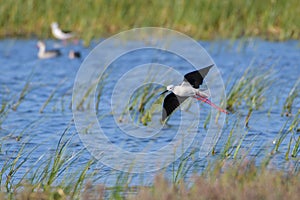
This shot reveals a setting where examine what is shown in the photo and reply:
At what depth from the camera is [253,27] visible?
13.9 meters

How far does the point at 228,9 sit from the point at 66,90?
396cm

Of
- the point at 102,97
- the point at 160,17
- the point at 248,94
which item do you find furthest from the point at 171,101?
the point at 160,17

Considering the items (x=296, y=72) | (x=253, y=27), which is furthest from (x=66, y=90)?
(x=253, y=27)

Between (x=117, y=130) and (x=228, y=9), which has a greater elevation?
(x=228, y=9)

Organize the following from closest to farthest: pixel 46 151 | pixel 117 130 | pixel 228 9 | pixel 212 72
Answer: pixel 46 151 < pixel 117 130 < pixel 212 72 < pixel 228 9

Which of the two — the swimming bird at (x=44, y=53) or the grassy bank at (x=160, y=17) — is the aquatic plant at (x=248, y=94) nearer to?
the grassy bank at (x=160, y=17)

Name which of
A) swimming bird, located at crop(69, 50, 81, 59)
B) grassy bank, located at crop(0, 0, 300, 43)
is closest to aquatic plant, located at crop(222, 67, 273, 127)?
grassy bank, located at crop(0, 0, 300, 43)

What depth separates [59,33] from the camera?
13.9 meters

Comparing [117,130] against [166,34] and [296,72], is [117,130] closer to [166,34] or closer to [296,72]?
[296,72]

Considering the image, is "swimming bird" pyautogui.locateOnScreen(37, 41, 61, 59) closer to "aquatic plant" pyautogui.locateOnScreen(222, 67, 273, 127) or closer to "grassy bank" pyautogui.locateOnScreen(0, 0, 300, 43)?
"grassy bank" pyautogui.locateOnScreen(0, 0, 300, 43)

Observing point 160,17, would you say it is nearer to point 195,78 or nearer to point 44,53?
point 44,53

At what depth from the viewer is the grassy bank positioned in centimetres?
1365

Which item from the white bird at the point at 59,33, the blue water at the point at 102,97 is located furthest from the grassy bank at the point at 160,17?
the blue water at the point at 102,97

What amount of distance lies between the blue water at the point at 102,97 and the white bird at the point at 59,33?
32 centimetres
